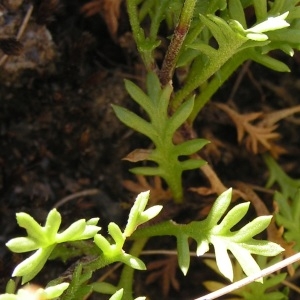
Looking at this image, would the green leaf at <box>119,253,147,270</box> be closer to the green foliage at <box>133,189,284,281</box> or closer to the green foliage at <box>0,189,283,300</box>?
the green foliage at <box>0,189,283,300</box>

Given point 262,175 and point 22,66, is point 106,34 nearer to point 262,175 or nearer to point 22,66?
point 22,66

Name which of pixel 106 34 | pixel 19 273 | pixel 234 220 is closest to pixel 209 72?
pixel 234 220

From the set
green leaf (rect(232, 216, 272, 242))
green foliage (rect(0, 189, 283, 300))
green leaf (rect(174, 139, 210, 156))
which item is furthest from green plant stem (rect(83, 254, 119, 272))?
green leaf (rect(174, 139, 210, 156))

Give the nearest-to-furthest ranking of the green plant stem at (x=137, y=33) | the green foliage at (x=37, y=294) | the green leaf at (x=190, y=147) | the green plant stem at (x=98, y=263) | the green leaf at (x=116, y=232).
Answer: the green foliage at (x=37, y=294), the green leaf at (x=116, y=232), the green plant stem at (x=98, y=263), the green plant stem at (x=137, y=33), the green leaf at (x=190, y=147)

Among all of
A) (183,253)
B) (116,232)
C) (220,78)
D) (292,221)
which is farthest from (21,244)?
(292,221)

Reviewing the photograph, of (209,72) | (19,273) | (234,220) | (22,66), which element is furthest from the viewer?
(22,66)

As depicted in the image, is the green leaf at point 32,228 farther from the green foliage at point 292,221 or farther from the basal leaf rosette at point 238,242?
the green foliage at point 292,221

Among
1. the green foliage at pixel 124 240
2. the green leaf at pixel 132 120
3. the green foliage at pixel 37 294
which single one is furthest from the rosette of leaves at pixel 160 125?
the green foliage at pixel 37 294
